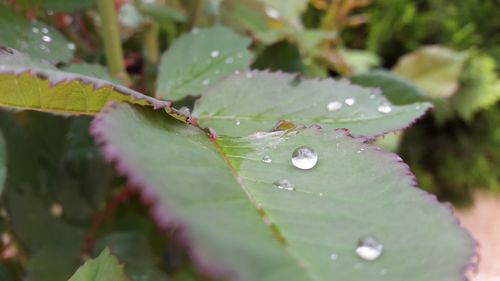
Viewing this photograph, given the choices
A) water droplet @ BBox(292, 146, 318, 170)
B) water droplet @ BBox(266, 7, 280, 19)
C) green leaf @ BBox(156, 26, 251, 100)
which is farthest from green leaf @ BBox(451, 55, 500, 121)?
water droplet @ BBox(292, 146, 318, 170)

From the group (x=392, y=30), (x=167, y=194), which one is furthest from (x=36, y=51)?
(x=392, y=30)

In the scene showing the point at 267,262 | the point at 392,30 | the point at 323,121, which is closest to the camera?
the point at 267,262

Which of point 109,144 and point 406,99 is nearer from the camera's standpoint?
point 109,144

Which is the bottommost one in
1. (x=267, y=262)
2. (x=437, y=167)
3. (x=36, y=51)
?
(x=267, y=262)

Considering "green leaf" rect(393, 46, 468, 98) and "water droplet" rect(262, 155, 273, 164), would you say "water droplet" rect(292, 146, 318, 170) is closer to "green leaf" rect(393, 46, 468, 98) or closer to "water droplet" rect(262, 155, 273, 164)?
"water droplet" rect(262, 155, 273, 164)

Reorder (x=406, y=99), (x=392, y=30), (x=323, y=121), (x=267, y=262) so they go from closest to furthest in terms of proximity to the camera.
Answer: (x=267, y=262) → (x=323, y=121) → (x=406, y=99) → (x=392, y=30)

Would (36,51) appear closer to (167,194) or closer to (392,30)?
(167,194)
